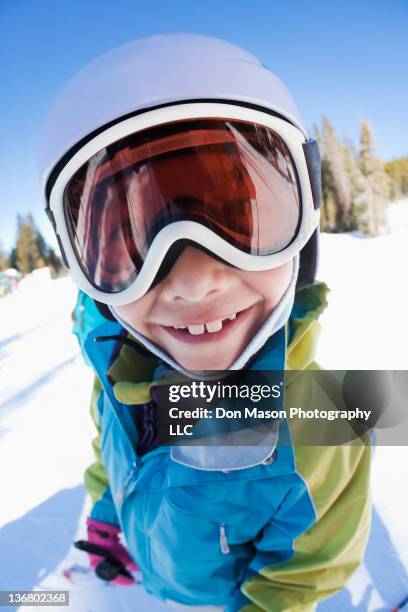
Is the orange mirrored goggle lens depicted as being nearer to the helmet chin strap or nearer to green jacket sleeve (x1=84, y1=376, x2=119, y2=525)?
the helmet chin strap

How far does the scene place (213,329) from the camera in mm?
854

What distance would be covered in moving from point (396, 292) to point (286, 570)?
167 inches

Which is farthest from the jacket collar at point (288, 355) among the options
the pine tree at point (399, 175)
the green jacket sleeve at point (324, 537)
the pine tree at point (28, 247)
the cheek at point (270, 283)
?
the pine tree at point (28, 247)

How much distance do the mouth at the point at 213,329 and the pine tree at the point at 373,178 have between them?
76.1 feet

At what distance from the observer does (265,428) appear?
35.3 inches

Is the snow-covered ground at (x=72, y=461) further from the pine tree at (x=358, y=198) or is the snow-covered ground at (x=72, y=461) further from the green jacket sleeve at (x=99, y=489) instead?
the pine tree at (x=358, y=198)

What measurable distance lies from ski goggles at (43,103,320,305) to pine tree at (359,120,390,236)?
23039mm

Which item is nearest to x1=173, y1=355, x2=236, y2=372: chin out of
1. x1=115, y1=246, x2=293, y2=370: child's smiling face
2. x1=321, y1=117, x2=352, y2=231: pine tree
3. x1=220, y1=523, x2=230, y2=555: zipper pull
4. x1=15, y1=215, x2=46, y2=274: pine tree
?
x1=115, y1=246, x2=293, y2=370: child's smiling face

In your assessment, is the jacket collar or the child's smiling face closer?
the child's smiling face

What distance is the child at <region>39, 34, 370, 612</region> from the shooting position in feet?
2.79

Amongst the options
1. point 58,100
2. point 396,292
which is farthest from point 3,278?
point 58,100

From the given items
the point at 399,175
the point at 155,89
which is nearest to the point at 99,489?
the point at 155,89

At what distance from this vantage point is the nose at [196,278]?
804 millimetres

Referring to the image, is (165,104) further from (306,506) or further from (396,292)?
(396,292)
